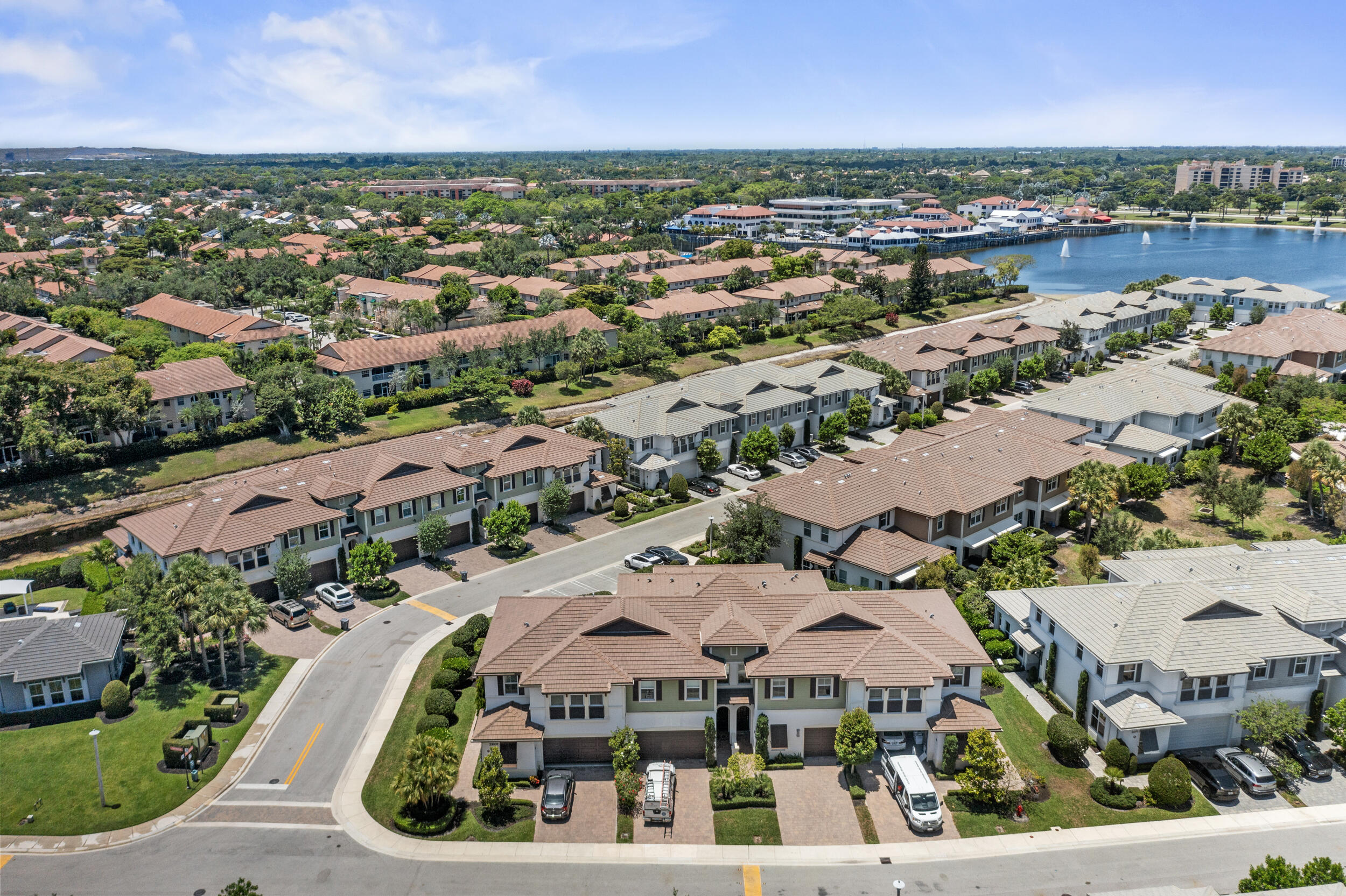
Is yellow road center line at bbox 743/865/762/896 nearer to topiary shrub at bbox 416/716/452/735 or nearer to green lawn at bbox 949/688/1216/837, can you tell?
green lawn at bbox 949/688/1216/837

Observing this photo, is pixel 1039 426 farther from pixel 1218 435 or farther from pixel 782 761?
pixel 782 761

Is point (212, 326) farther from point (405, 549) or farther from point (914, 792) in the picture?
point (914, 792)

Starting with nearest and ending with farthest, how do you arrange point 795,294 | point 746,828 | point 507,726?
1. point 746,828
2. point 507,726
3. point 795,294

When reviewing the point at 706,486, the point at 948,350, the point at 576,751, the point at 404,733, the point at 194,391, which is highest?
the point at 948,350

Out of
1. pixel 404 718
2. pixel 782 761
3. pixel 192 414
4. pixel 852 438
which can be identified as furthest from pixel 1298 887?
pixel 192 414

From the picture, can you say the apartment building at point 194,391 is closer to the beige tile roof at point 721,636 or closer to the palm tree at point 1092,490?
the beige tile roof at point 721,636

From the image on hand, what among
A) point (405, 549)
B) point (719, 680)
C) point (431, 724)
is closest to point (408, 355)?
point (405, 549)
